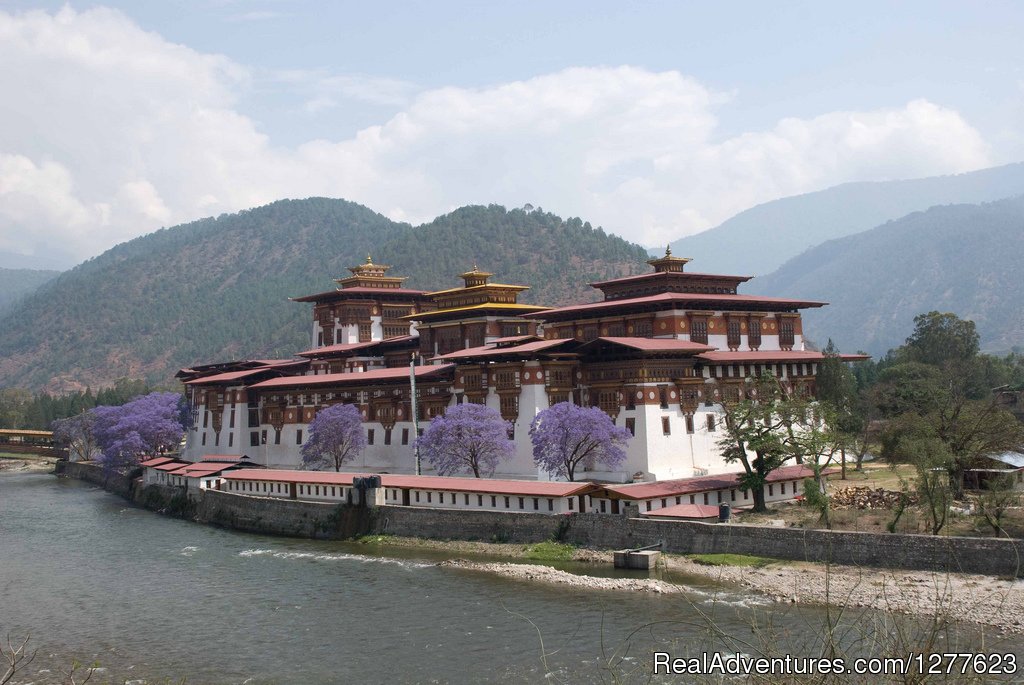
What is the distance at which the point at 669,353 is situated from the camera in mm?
63375

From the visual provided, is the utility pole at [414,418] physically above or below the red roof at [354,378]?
below

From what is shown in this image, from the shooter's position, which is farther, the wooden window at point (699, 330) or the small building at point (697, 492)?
the wooden window at point (699, 330)

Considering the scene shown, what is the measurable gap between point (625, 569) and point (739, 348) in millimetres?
29769

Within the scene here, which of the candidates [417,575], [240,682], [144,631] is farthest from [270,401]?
[240,682]

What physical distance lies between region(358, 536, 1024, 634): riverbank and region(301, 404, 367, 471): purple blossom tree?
25664 millimetres

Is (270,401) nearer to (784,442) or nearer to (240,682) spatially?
(784,442)

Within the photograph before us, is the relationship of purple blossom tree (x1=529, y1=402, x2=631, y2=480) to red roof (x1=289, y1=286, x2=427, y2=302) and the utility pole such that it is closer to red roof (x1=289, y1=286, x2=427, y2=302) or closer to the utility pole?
the utility pole

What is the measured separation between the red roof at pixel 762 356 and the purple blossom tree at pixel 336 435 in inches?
992

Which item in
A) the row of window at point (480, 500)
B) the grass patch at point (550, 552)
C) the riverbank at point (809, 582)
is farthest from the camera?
the row of window at point (480, 500)

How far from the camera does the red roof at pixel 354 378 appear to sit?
73.5 meters

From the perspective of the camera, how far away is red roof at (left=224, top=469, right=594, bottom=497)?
5341 centimetres

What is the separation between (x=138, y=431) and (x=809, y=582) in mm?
68162

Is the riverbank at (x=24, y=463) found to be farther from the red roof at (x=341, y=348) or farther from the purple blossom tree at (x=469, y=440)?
the purple blossom tree at (x=469, y=440)

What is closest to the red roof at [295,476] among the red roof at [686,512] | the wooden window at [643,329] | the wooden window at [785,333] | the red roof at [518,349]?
the red roof at [518,349]
